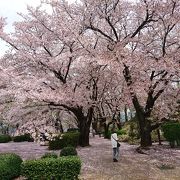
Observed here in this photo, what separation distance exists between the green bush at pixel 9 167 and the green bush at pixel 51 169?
1.52 ft

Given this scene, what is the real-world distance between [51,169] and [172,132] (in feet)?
Result: 38.1

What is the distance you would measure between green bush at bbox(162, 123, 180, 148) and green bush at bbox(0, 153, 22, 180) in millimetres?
11680

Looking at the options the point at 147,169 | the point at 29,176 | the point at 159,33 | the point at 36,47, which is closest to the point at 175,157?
the point at 147,169

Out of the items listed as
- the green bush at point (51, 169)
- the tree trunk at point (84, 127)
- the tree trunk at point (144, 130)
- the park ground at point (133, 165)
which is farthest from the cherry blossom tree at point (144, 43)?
the green bush at point (51, 169)

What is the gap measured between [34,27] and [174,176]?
1448cm

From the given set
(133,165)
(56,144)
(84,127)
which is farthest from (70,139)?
(133,165)

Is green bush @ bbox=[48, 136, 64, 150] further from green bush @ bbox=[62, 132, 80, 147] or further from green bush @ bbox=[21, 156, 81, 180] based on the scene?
green bush @ bbox=[21, 156, 81, 180]

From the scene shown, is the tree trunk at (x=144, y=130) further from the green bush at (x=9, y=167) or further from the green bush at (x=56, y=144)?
the green bush at (x=9, y=167)

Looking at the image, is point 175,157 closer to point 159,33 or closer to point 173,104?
point 173,104

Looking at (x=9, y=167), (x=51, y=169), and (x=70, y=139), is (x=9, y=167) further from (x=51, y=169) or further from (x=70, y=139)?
(x=70, y=139)

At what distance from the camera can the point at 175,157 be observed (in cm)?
2064

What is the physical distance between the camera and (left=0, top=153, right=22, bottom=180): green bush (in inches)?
573

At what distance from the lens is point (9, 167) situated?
15047mm

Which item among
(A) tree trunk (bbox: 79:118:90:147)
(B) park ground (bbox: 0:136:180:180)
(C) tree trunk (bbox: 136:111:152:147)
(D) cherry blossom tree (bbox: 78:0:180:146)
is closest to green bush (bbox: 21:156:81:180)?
(B) park ground (bbox: 0:136:180:180)
